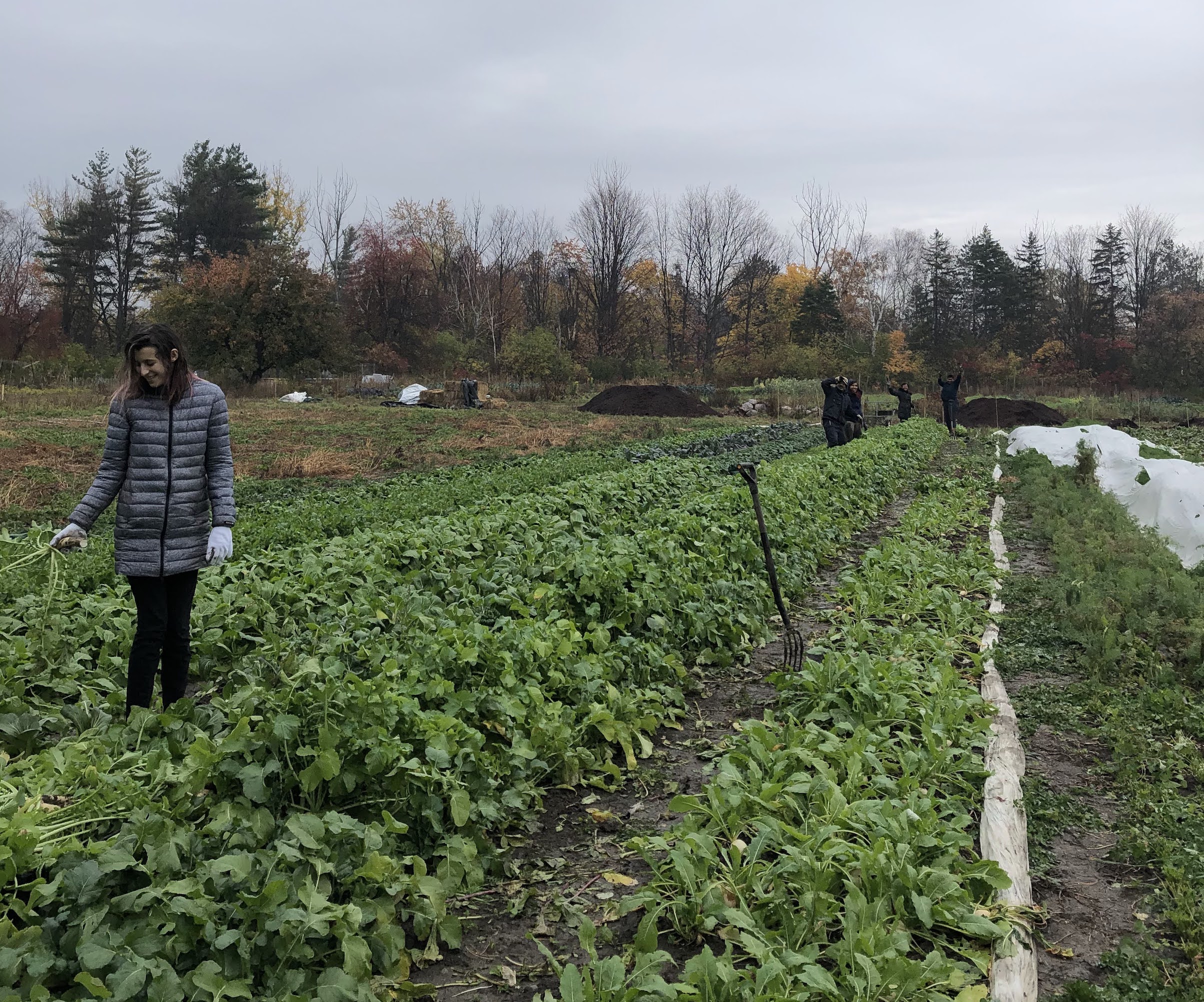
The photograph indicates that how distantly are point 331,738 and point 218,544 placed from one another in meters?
1.44

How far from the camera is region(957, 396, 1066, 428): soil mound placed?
29203 mm

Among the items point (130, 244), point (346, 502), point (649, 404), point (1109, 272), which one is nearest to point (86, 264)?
point (130, 244)

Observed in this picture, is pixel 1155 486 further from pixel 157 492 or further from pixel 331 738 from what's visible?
pixel 157 492

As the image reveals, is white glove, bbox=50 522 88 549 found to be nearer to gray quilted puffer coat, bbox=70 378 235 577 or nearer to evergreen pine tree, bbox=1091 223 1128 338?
gray quilted puffer coat, bbox=70 378 235 577

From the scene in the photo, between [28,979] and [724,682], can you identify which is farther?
[724,682]

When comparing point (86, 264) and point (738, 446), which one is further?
point (86, 264)

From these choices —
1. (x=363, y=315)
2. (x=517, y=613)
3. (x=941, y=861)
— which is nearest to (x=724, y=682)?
(x=517, y=613)

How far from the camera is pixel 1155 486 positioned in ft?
33.6

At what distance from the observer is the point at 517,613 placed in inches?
205

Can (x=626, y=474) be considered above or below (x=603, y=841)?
above

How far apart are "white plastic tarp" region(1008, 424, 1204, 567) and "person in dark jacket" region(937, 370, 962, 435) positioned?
8.66 metres

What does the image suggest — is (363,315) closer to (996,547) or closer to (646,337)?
(646,337)

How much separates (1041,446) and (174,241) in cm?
4797

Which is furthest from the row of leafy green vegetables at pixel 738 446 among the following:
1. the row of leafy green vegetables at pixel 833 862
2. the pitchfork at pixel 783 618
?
the row of leafy green vegetables at pixel 833 862
